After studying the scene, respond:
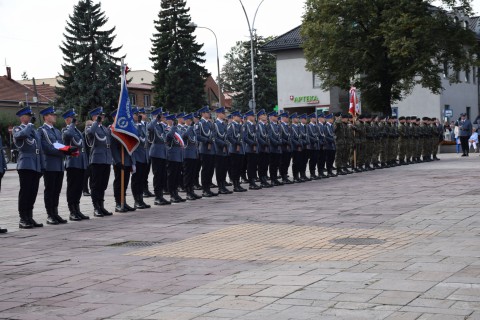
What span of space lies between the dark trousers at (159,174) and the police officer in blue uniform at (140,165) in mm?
356

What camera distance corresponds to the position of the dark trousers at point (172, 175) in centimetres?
1791

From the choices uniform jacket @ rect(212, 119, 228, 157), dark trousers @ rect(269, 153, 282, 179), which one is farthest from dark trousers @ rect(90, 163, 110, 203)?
dark trousers @ rect(269, 153, 282, 179)

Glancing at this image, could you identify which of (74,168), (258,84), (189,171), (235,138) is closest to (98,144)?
(74,168)

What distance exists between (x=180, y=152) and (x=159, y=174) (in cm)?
84

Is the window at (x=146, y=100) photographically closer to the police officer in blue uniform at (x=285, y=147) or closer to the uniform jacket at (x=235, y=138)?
the police officer in blue uniform at (x=285, y=147)

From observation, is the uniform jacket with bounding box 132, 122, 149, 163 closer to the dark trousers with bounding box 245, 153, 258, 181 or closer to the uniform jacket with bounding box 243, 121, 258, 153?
the uniform jacket with bounding box 243, 121, 258, 153

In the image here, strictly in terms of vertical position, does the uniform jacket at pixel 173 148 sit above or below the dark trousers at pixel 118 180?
above

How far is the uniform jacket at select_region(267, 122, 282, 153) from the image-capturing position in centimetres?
2223

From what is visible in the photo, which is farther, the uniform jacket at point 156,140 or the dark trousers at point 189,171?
the dark trousers at point 189,171

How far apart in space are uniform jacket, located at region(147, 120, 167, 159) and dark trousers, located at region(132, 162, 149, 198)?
60cm

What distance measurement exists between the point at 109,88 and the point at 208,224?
182 feet

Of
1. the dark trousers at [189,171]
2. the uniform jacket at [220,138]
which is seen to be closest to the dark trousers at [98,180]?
the dark trousers at [189,171]

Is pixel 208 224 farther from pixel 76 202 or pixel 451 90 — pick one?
pixel 451 90

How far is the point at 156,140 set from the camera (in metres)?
17.7
